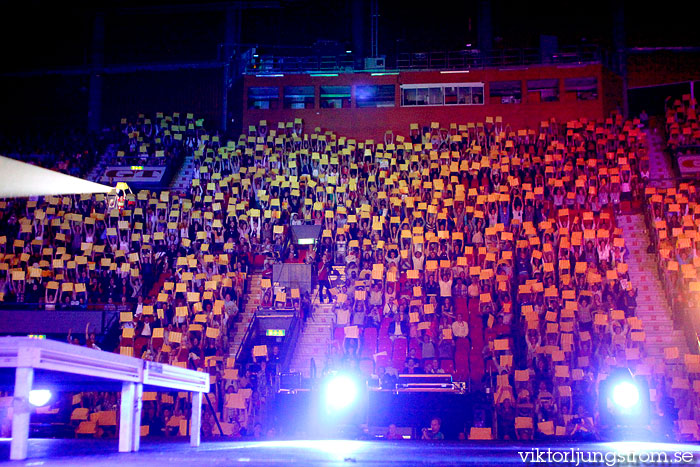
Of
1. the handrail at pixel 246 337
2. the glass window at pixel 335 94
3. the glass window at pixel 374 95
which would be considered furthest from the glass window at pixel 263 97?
the handrail at pixel 246 337

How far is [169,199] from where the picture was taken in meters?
18.6

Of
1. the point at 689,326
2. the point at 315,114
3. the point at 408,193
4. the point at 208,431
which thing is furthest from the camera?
the point at 315,114

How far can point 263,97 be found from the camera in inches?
928

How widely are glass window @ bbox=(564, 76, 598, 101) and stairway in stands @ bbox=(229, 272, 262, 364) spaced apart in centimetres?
1328

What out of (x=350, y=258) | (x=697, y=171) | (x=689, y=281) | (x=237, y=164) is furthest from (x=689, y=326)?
(x=237, y=164)

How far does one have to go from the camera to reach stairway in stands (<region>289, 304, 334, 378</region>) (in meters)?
12.5

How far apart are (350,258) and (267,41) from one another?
15.0m

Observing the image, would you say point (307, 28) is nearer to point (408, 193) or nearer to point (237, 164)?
point (237, 164)

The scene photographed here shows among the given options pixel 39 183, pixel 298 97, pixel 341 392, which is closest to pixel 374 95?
pixel 298 97

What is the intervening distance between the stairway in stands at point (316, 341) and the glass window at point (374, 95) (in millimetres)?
11054

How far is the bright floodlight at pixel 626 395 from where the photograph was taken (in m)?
9.81

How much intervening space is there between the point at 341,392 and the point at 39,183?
14340 millimetres

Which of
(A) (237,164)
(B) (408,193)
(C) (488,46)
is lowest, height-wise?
(B) (408,193)

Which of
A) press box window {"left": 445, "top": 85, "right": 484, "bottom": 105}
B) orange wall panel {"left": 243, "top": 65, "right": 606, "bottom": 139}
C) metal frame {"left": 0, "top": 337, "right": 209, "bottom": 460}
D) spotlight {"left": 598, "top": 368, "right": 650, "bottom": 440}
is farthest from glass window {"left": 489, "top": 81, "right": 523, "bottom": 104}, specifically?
metal frame {"left": 0, "top": 337, "right": 209, "bottom": 460}
